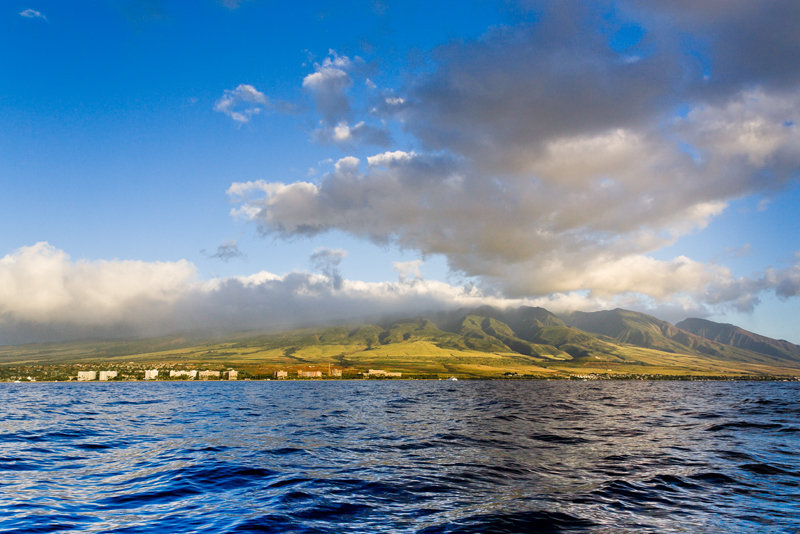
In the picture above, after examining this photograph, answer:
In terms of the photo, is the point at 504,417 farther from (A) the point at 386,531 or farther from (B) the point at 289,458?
(A) the point at 386,531

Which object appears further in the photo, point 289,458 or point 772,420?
point 772,420

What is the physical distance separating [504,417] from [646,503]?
45075 millimetres

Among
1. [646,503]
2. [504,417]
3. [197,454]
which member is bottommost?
[504,417]

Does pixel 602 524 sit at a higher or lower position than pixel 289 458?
higher

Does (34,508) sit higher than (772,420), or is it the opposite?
(34,508)

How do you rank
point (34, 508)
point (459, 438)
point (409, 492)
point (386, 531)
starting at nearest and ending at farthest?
point (386, 531)
point (34, 508)
point (409, 492)
point (459, 438)

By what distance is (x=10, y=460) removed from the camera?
102ft

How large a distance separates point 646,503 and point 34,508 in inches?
1151

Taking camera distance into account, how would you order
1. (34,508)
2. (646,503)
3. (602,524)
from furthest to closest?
(646,503) → (34,508) → (602,524)

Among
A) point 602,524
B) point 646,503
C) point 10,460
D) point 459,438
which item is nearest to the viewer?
point 602,524

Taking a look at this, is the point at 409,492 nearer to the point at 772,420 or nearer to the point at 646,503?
the point at 646,503

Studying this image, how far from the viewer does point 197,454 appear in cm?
3434

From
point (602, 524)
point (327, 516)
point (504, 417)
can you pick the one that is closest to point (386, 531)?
point (327, 516)

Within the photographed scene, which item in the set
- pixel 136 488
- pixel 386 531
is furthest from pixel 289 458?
pixel 386 531
